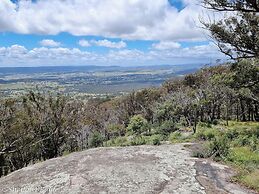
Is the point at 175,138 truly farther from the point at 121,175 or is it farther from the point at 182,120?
the point at 182,120

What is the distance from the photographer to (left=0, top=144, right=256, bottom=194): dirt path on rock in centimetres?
991

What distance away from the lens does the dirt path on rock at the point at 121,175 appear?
9.91 m

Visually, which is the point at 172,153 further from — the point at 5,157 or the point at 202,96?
the point at 202,96

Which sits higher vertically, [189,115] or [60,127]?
[60,127]

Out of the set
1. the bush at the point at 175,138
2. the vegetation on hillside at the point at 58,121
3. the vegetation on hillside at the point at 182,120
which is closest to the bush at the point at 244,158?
the vegetation on hillside at the point at 182,120

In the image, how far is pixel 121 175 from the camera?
10.8 m

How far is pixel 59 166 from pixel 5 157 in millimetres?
24662

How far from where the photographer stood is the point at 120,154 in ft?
43.4

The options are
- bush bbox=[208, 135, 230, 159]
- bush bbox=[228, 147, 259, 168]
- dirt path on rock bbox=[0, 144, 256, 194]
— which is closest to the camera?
dirt path on rock bbox=[0, 144, 256, 194]

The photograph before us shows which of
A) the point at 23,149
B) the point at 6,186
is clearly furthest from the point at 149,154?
the point at 23,149

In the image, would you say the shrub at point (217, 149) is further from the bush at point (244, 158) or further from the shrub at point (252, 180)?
the shrub at point (252, 180)

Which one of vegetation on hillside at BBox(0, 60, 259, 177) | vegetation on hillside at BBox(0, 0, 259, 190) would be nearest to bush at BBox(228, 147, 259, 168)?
vegetation on hillside at BBox(0, 0, 259, 190)

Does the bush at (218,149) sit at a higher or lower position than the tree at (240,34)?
lower

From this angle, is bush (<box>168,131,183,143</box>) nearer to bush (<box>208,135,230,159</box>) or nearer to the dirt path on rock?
bush (<box>208,135,230,159</box>)
